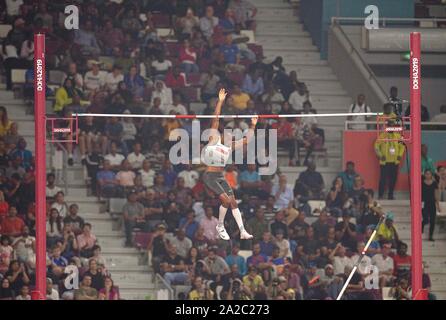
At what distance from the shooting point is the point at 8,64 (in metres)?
29.4

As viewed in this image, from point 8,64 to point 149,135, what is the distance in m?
3.17

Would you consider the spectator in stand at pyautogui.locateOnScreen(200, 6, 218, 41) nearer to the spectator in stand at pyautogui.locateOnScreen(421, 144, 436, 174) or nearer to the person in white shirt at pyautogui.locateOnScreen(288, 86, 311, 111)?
the person in white shirt at pyautogui.locateOnScreen(288, 86, 311, 111)

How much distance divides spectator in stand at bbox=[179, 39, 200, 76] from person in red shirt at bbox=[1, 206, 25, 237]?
16.4ft

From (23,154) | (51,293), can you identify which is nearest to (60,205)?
(23,154)

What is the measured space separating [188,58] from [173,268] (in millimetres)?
5225

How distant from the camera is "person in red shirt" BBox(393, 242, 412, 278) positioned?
88.3 feet

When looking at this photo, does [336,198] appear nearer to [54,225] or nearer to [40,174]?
[54,225]

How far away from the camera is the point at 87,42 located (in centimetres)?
3003

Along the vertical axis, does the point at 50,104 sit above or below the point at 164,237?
above

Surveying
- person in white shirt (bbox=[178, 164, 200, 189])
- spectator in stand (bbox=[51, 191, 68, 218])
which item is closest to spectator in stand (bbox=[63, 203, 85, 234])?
spectator in stand (bbox=[51, 191, 68, 218])

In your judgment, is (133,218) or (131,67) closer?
(133,218)

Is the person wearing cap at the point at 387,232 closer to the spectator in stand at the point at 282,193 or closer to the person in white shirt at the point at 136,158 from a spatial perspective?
the spectator in stand at the point at 282,193
